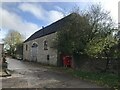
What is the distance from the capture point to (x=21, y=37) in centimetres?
7238

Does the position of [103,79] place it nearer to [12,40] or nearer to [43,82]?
[43,82]

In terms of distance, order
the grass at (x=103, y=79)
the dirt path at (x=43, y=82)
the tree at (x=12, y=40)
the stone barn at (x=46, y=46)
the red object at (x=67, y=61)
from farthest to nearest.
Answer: the tree at (x=12, y=40), the stone barn at (x=46, y=46), the red object at (x=67, y=61), the grass at (x=103, y=79), the dirt path at (x=43, y=82)

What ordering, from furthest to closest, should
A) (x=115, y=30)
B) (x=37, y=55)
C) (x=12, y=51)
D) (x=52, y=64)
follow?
(x=12, y=51) < (x=37, y=55) < (x=52, y=64) < (x=115, y=30)

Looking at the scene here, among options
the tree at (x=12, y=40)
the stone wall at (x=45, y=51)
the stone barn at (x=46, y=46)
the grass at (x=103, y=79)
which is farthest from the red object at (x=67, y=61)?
Answer: the tree at (x=12, y=40)

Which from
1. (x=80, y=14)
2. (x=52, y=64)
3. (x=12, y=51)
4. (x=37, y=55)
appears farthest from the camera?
(x=12, y=51)

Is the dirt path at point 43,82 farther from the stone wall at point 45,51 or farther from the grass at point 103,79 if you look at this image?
the stone wall at point 45,51

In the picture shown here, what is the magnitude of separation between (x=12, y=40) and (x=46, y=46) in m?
36.0

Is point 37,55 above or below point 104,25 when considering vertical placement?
below

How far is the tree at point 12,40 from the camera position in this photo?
A: 68431 mm

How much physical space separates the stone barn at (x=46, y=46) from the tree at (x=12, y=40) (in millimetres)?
19082

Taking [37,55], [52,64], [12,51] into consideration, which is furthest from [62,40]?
[12,51]

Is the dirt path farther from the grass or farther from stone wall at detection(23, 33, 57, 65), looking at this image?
stone wall at detection(23, 33, 57, 65)

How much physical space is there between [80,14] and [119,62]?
7.01m

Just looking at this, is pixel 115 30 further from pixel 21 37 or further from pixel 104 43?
pixel 21 37
